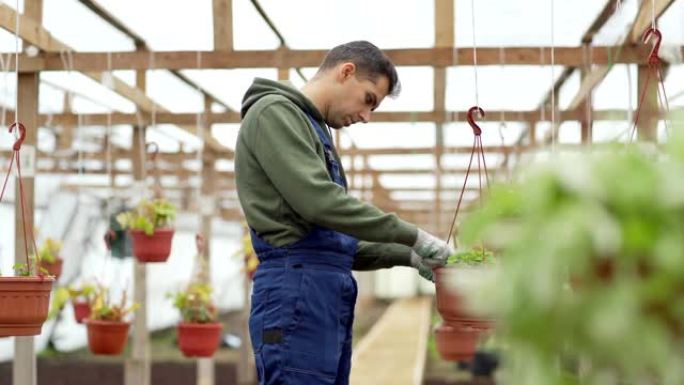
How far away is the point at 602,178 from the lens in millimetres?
974

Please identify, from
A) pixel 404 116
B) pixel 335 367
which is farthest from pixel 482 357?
pixel 335 367

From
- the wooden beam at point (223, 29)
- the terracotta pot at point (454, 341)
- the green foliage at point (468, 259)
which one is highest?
the wooden beam at point (223, 29)

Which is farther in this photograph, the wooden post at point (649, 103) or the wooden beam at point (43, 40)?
the wooden post at point (649, 103)

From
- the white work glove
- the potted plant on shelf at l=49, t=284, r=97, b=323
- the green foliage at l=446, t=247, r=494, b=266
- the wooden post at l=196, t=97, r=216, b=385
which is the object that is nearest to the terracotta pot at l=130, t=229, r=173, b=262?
the potted plant on shelf at l=49, t=284, r=97, b=323

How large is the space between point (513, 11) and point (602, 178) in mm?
5680

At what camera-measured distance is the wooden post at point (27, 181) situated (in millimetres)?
5355

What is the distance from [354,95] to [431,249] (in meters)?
0.47

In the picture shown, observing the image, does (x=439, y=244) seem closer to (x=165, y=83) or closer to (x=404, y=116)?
(x=404, y=116)

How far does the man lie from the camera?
2.54m

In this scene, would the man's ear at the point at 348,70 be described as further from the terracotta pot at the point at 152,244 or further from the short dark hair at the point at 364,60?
the terracotta pot at the point at 152,244

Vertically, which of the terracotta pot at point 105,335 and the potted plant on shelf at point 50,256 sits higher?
the potted plant on shelf at point 50,256

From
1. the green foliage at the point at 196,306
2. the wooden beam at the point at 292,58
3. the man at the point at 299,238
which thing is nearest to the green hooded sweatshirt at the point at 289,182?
the man at the point at 299,238

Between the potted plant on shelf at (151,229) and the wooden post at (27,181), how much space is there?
2.37ft

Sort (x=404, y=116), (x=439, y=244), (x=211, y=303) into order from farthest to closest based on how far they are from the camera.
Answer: (x=404, y=116), (x=211, y=303), (x=439, y=244)
